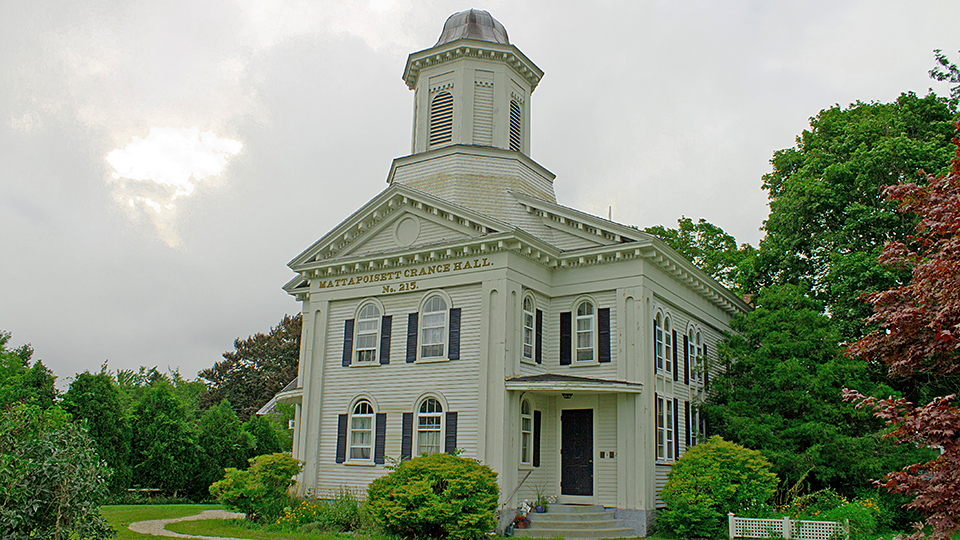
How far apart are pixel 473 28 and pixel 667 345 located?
1361 centimetres

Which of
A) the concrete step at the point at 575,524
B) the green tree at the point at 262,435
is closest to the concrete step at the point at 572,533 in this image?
the concrete step at the point at 575,524

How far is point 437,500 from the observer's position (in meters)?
16.5

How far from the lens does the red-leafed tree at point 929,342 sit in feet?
25.4

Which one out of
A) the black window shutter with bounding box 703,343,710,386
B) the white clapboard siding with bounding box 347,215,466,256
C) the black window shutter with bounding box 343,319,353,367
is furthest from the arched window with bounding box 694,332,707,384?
the black window shutter with bounding box 343,319,353,367

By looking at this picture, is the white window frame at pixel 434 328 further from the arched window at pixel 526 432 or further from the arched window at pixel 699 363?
the arched window at pixel 699 363

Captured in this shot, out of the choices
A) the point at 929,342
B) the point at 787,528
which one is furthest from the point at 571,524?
the point at 929,342

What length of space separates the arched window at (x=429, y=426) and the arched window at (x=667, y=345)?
22.9 feet

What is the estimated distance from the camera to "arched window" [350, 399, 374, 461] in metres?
22.6

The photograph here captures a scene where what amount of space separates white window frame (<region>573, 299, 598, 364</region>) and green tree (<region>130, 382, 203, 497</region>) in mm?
16788

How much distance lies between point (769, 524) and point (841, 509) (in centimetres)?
202

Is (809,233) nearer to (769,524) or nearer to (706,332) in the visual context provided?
(706,332)

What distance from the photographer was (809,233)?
2878cm

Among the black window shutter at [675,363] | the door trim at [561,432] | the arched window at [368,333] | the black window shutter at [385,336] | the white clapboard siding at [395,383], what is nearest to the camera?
the door trim at [561,432]

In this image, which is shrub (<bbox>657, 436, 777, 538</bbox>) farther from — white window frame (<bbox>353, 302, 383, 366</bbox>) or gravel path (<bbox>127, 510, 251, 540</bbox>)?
gravel path (<bbox>127, 510, 251, 540</bbox>)
